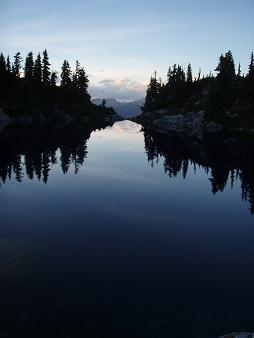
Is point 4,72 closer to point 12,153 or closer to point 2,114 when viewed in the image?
point 2,114

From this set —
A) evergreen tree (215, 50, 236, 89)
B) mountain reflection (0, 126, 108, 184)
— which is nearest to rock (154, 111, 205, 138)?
evergreen tree (215, 50, 236, 89)

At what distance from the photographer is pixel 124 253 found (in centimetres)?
1925

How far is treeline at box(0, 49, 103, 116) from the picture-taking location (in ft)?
348

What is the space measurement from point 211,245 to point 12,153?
117 feet

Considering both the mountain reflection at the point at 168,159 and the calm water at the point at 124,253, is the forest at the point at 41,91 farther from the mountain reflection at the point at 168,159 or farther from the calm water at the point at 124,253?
the calm water at the point at 124,253

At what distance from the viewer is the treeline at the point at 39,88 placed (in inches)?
4173

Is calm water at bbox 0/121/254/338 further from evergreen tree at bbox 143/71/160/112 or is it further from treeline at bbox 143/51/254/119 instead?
evergreen tree at bbox 143/71/160/112

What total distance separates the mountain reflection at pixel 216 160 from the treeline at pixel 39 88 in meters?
53.0

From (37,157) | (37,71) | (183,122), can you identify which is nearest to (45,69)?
(37,71)

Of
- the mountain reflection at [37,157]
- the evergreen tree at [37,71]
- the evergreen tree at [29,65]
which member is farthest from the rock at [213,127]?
the evergreen tree at [29,65]

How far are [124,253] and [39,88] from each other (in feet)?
379

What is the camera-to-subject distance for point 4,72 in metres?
108

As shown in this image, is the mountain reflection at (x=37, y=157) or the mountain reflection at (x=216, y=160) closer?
the mountain reflection at (x=216, y=160)

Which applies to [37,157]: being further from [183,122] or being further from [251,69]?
[183,122]
